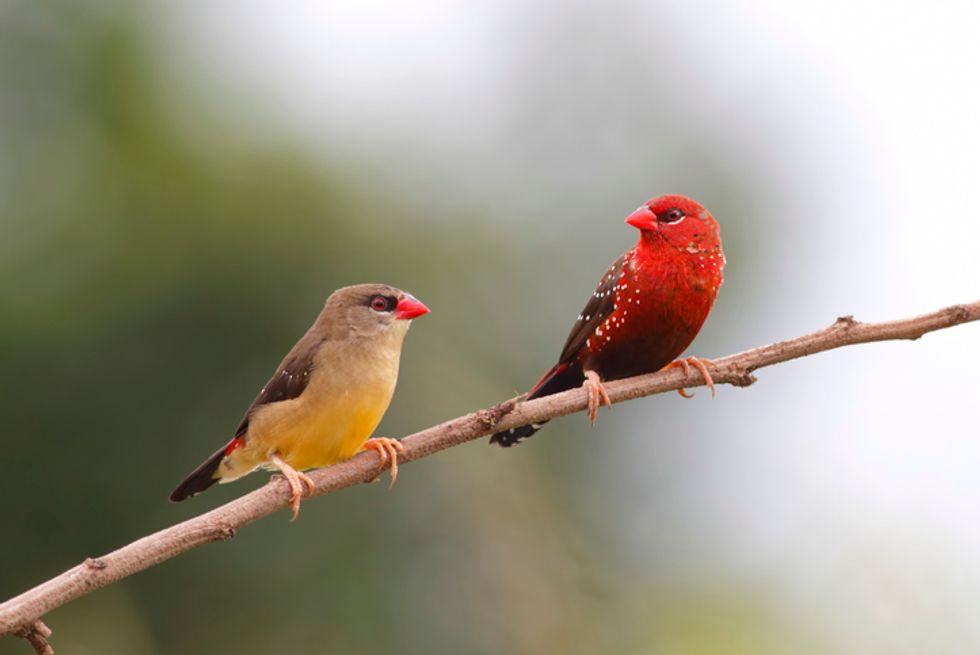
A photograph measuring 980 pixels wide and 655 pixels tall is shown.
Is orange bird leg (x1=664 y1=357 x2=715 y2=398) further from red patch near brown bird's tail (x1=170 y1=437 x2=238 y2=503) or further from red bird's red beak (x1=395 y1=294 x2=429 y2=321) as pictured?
red patch near brown bird's tail (x1=170 y1=437 x2=238 y2=503)

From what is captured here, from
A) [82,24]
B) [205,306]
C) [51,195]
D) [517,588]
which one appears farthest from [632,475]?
[82,24]

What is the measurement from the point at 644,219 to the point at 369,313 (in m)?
0.99

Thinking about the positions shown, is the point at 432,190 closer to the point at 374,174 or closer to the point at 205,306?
the point at 374,174

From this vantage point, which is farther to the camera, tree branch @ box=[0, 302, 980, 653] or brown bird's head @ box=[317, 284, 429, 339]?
brown bird's head @ box=[317, 284, 429, 339]

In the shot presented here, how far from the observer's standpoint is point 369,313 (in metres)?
4.04

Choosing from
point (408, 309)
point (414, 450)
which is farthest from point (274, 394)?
point (414, 450)

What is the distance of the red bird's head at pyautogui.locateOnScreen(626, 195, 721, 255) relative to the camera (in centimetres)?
402

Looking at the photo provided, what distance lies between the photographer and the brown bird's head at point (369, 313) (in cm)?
A: 399

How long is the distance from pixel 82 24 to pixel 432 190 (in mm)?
4577

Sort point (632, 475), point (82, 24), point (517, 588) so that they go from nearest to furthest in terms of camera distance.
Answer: point (517, 588) → point (632, 475) → point (82, 24)

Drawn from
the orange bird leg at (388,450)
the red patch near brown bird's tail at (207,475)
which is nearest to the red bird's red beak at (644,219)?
the orange bird leg at (388,450)

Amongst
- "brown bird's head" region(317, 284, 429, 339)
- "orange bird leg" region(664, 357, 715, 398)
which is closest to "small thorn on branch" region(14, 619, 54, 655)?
"brown bird's head" region(317, 284, 429, 339)

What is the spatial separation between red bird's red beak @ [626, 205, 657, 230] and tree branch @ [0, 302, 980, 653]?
0.50 meters

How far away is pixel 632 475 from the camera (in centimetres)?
1235
